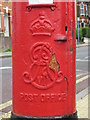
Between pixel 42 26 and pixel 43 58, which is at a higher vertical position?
pixel 42 26

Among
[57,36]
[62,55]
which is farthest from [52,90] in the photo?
[57,36]

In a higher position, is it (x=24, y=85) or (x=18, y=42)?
(x=18, y=42)

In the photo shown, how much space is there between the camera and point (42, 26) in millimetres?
2988

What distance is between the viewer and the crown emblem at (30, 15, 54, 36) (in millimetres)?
2988

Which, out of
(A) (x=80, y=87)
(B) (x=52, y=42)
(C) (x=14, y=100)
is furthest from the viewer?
(A) (x=80, y=87)

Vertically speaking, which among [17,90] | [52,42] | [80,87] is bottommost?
[80,87]

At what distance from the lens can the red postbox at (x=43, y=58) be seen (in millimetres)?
3012

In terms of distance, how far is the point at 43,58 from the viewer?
303cm

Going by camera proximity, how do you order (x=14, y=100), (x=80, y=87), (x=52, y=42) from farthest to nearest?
(x=80, y=87) → (x=14, y=100) → (x=52, y=42)

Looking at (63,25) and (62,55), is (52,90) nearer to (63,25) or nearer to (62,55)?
(62,55)

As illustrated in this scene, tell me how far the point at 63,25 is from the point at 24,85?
769 mm

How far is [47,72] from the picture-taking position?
3.04 meters

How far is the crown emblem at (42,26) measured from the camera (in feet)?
9.80

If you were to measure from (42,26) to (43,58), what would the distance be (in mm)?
334
